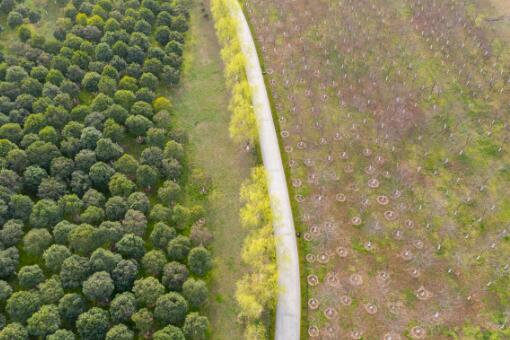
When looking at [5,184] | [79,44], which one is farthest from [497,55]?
[5,184]

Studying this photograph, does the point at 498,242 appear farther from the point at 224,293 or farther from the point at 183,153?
the point at 183,153

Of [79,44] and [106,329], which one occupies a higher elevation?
[79,44]

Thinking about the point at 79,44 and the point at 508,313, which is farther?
the point at 79,44

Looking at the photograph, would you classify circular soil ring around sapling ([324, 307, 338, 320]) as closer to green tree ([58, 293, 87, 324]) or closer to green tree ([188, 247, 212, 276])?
green tree ([188, 247, 212, 276])

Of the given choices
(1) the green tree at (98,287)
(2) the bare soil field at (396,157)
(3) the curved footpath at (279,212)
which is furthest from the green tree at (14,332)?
(2) the bare soil field at (396,157)

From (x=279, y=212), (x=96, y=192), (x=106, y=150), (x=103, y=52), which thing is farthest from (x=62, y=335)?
(x=103, y=52)

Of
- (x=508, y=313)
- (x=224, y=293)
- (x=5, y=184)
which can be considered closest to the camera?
(x=508, y=313)

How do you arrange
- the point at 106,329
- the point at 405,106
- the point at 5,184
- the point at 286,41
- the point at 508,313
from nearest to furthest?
the point at 106,329
the point at 508,313
the point at 5,184
the point at 405,106
the point at 286,41
